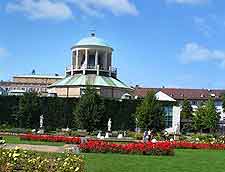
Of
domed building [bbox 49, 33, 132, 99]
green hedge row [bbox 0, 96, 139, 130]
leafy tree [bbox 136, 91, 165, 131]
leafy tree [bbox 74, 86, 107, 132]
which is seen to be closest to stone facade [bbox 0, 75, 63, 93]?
domed building [bbox 49, 33, 132, 99]

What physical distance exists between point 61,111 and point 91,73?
13.1 metres

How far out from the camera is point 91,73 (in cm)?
8150

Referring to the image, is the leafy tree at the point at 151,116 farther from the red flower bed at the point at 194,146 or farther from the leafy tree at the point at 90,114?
the red flower bed at the point at 194,146

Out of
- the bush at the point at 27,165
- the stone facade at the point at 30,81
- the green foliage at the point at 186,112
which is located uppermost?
the stone facade at the point at 30,81

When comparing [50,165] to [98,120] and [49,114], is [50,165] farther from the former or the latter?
[49,114]

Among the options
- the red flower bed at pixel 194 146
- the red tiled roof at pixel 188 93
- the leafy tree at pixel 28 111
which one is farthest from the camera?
the red tiled roof at pixel 188 93

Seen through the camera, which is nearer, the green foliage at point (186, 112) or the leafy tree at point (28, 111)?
the leafy tree at point (28, 111)

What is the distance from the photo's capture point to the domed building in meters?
77.0

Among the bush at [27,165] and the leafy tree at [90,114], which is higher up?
the leafy tree at [90,114]

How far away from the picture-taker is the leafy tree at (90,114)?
57594mm

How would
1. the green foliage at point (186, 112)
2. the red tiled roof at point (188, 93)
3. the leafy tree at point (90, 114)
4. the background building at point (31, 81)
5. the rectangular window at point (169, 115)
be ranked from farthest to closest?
the background building at point (31, 81)
the red tiled roof at point (188, 93)
the green foliage at point (186, 112)
the rectangular window at point (169, 115)
the leafy tree at point (90, 114)

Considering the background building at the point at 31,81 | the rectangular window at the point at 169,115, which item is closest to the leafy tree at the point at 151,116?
the rectangular window at the point at 169,115

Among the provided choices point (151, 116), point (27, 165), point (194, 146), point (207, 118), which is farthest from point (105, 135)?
point (27, 165)

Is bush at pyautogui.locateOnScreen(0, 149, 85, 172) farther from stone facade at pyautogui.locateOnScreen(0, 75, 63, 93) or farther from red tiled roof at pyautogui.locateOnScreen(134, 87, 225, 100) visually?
stone facade at pyautogui.locateOnScreen(0, 75, 63, 93)
